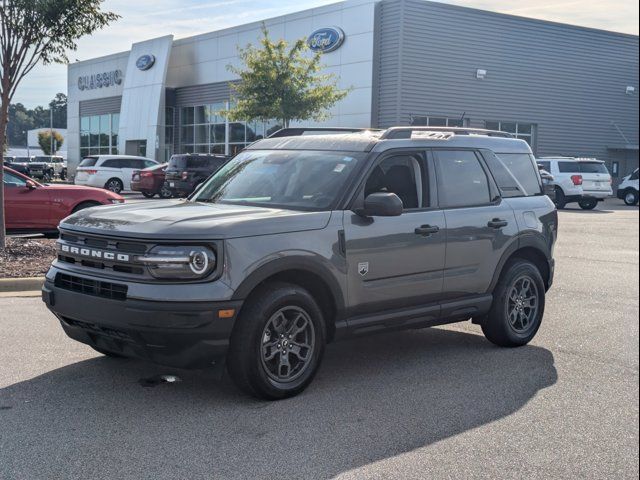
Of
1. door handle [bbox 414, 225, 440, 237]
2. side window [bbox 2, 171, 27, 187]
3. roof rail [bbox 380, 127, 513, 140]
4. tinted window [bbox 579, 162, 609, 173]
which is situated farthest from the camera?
tinted window [bbox 579, 162, 609, 173]

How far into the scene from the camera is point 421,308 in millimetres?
5879

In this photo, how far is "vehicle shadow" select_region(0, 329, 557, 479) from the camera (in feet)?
13.2

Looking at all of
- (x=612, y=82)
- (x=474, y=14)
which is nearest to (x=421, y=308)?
(x=474, y=14)

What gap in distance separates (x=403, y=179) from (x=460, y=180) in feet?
2.08

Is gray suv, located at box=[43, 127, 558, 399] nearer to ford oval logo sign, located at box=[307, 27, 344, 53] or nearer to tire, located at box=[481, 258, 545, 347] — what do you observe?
tire, located at box=[481, 258, 545, 347]

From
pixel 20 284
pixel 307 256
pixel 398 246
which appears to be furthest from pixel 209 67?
pixel 307 256

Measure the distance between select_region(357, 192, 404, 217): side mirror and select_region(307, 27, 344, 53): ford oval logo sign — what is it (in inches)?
1105

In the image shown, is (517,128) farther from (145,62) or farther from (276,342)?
(276,342)

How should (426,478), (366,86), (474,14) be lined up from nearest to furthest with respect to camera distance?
(426,478), (366,86), (474,14)

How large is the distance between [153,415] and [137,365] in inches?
46.2

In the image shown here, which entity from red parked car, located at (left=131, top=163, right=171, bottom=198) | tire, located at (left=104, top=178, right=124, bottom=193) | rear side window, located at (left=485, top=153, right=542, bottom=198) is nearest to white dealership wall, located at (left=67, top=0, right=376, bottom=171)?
red parked car, located at (left=131, top=163, right=171, bottom=198)

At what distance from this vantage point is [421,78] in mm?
31969

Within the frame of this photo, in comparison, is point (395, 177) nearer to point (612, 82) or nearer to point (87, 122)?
point (612, 82)

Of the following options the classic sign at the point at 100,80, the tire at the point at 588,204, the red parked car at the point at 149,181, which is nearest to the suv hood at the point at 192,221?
the tire at the point at 588,204
